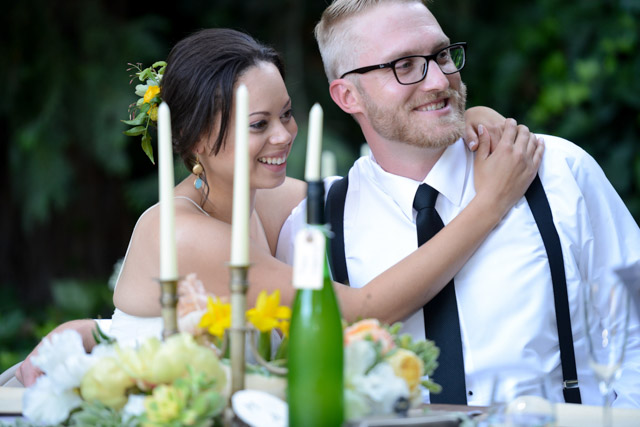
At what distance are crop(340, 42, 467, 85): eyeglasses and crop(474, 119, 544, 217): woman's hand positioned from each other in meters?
0.28

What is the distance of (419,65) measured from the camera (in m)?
2.40

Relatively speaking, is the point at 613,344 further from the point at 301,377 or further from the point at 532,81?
the point at 532,81

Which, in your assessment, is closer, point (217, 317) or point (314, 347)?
point (314, 347)

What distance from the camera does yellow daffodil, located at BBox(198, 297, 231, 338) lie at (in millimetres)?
1360

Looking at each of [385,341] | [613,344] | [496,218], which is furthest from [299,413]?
[496,218]

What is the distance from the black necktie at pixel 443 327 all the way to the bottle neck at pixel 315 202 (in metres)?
1.16

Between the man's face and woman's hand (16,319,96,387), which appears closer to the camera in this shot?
woman's hand (16,319,96,387)

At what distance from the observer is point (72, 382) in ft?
4.28

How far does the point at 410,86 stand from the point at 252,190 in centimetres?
60

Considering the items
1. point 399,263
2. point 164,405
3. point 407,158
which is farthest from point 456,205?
point 164,405

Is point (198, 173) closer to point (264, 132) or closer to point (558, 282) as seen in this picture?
point (264, 132)

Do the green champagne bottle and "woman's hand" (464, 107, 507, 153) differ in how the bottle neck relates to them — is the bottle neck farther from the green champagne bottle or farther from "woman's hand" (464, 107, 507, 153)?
"woman's hand" (464, 107, 507, 153)

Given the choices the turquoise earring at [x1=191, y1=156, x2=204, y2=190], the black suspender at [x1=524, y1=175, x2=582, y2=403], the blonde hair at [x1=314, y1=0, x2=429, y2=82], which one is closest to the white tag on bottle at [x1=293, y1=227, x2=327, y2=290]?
the black suspender at [x1=524, y1=175, x2=582, y2=403]

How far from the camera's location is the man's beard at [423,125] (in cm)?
239
